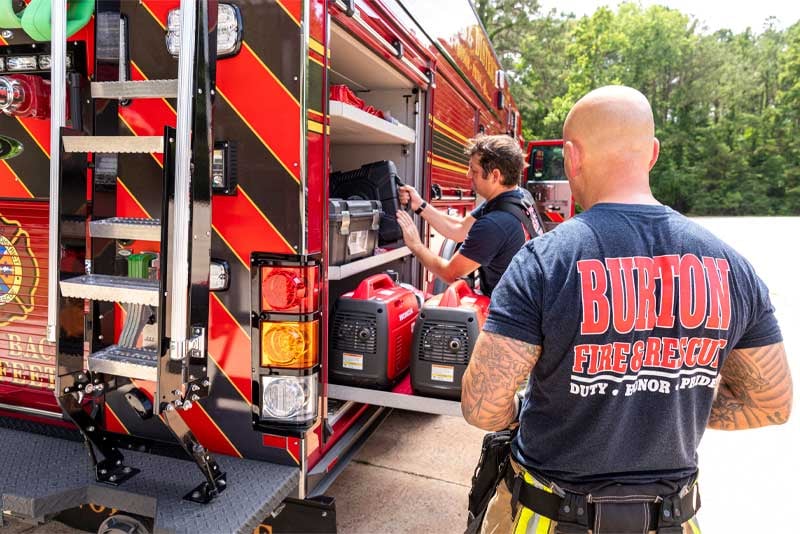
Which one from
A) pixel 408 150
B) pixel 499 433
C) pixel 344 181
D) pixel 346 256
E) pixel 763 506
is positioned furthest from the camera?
pixel 408 150

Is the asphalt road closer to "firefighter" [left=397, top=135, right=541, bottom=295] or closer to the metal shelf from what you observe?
"firefighter" [left=397, top=135, right=541, bottom=295]

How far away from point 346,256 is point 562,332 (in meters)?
1.64

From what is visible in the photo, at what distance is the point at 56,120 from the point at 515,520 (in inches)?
69.4

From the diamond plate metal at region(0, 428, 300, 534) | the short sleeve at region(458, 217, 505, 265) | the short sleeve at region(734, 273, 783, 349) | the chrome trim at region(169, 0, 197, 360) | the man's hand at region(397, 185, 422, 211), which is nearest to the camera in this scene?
the short sleeve at region(734, 273, 783, 349)

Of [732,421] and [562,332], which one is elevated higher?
[562,332]

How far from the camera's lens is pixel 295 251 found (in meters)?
2.04

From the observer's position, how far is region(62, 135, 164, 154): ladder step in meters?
1.68

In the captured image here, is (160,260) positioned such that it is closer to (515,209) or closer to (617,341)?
(617,341)

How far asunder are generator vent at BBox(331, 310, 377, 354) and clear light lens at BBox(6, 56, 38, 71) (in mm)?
1514

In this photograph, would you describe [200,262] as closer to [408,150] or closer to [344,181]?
[344,181]

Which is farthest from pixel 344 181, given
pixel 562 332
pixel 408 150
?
A: pixel 562 332

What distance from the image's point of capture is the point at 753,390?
5.33 ft

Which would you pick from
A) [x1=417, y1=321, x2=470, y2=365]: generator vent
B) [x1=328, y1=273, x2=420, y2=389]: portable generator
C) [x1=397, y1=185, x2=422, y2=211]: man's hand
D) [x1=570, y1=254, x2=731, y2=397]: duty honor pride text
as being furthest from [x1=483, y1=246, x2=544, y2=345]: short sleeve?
[x1=397, y1=185, x2=422, y2=211]: man's hand

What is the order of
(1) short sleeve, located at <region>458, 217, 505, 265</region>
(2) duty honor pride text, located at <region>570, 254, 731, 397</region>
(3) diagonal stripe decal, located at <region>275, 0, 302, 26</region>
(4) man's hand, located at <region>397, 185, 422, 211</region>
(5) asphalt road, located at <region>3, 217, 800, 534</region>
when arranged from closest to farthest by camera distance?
(2) duty honor pride text, located at <region>570, 254, 731, 397</region> → (3) diagonal stripe decal, located at <region>275, 0, 302, 26</region> → (5) asphalt road, located at <region>3, 217, 800, 534</region> → (1) short sleeve, located at <region>458, 217, 505, 265</region> → (4) man's hand, located at <region>397, 185, 422, 211</region>
